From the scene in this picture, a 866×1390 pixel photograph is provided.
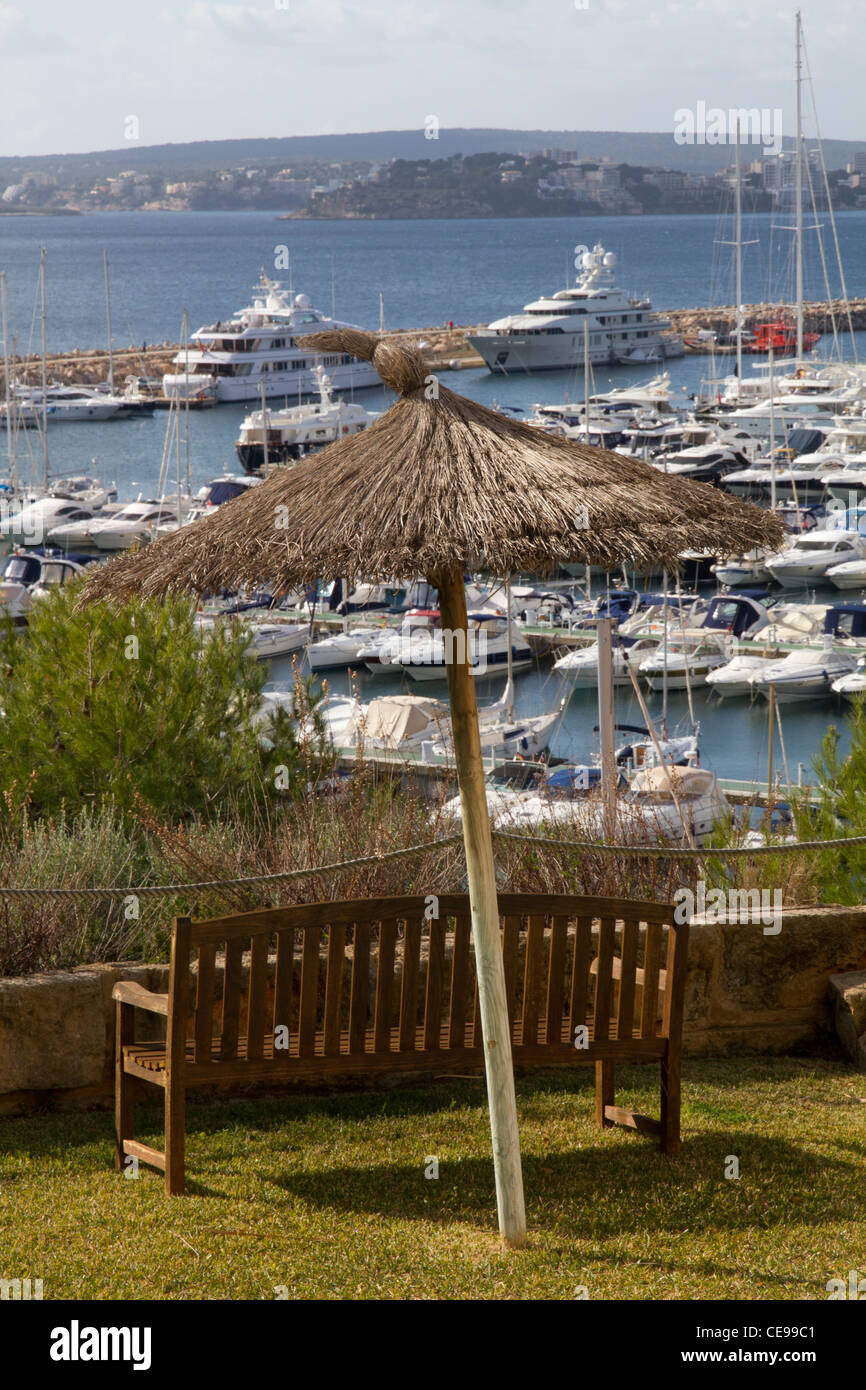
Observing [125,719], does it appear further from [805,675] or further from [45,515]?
[45,515]

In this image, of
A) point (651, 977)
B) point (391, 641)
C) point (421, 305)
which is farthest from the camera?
point (421, 305)

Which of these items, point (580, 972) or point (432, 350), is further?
point (432, 350)

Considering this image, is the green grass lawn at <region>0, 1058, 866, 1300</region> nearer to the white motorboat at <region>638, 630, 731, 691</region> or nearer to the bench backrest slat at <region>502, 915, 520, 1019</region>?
the bench backrest slat at <region>502, 915, 520, 1019</region>

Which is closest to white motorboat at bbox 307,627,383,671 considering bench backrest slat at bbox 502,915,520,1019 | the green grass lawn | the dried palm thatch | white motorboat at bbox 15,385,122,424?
the green grass lawn

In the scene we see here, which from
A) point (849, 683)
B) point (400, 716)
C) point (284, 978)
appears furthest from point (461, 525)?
point (849, 683)

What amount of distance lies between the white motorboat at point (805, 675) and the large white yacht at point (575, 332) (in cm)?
5668

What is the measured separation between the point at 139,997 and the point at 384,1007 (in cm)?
81

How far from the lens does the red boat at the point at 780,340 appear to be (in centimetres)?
8250

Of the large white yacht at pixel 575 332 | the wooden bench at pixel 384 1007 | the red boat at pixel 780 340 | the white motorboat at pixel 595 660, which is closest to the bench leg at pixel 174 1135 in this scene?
the wooden bench at pixel 384 1007

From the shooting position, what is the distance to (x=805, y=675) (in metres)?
28.8

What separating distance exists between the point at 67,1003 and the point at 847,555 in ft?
110

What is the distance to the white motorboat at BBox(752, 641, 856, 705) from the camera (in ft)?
94.4

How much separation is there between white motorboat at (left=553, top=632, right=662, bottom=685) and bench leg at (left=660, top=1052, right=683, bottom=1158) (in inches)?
937
